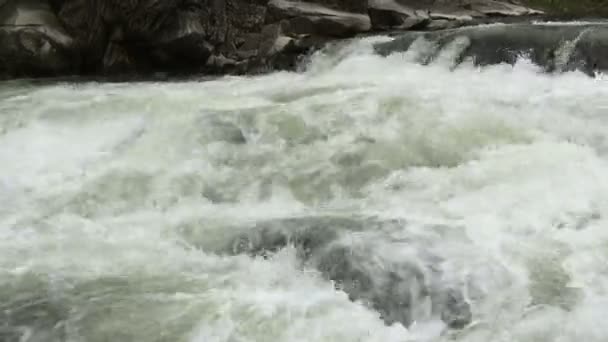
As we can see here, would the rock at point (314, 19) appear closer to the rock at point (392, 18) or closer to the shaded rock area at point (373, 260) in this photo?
the rock at point (392, 18)

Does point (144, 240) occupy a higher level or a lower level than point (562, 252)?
lower

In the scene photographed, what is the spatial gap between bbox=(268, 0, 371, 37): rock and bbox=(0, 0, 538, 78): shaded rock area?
0.71 feet

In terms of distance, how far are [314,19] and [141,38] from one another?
305cm

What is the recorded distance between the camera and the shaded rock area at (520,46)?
334 inches

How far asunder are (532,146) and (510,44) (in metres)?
3.87

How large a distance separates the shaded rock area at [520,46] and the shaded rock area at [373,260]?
5.23 m

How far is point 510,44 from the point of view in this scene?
30.1ft

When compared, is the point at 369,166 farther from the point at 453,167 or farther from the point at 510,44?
the point at 510,44

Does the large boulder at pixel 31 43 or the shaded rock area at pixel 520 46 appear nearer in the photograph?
the shaded rock area at pixel 520 46

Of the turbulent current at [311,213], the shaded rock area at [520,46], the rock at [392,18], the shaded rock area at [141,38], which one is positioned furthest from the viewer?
the rock at [392,18]

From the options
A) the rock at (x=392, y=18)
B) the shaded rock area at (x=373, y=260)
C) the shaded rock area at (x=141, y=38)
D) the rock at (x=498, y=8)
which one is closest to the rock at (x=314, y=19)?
the shaded rock area at (x=141, y=38)

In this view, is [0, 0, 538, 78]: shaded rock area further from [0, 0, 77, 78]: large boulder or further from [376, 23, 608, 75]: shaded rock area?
[376, 23, 608, 75]: shaded rock area

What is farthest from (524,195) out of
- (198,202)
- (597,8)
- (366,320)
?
(597,8)

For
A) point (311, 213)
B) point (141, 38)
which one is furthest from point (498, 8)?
point (311, 213)
